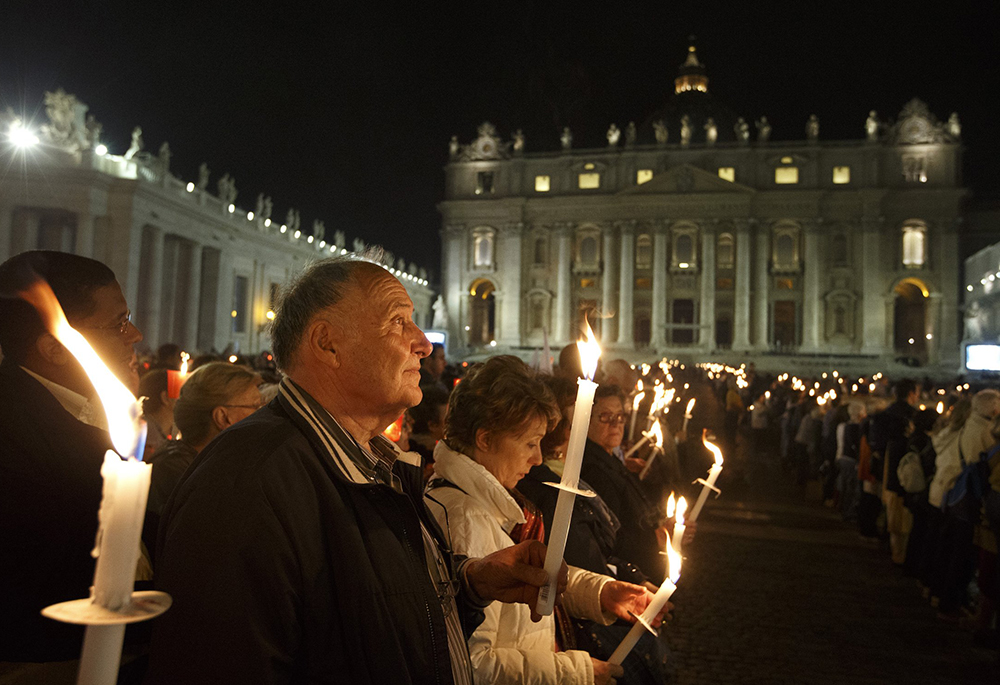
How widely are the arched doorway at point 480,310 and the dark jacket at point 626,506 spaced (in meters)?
55.8

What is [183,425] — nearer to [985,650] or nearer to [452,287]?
[985,650]

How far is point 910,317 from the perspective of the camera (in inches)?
2179

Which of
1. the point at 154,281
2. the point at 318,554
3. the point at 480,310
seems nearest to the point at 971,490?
the point at 318,554

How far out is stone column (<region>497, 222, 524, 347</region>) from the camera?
57375mm

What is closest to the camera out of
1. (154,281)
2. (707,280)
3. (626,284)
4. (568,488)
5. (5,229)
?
(568,488)

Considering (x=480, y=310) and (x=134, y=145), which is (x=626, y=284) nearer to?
(x=480, y=310)

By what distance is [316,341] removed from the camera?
177 centimetres

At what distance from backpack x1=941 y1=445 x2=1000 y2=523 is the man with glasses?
6702mm

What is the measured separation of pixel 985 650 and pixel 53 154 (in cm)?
3329

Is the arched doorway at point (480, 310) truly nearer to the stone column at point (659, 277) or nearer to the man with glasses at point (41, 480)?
the stone column at point (659, 277)

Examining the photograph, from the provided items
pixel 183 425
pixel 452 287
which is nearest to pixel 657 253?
pixel 452 287

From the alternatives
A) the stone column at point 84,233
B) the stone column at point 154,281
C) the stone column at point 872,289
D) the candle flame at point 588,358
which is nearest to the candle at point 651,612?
the candle flame at point 588,358

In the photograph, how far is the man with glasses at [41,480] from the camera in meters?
1.61

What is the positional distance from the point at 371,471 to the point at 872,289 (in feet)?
191
